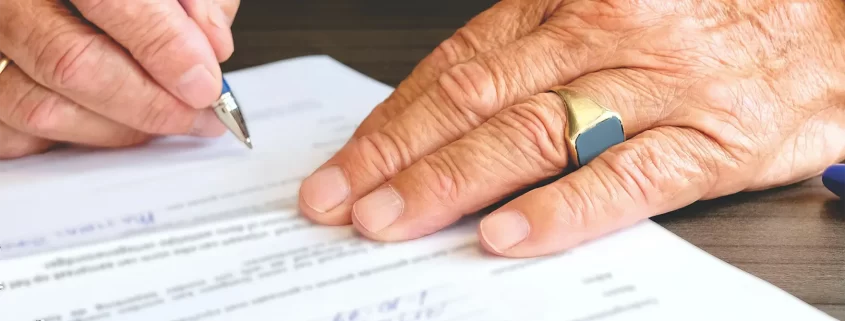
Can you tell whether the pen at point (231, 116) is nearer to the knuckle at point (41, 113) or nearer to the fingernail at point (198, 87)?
the fingernail at point (198, 87)

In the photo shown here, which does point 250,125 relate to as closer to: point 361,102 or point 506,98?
point 361,102

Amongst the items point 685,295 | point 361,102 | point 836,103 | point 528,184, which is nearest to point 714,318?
point 685,295

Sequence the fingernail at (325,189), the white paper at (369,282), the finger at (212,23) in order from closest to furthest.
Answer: the white paper at (369,282) < the fingernail at (325,189) < the finger at (212,23)

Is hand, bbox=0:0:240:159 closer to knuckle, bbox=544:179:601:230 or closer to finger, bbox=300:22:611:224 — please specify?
finger, bbox=300:22:611:224

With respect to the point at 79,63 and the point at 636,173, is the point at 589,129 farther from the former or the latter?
the point at 79,63

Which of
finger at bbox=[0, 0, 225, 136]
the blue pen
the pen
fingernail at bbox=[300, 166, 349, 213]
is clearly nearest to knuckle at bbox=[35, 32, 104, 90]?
finger at bbox=[0, 0, 225, 136]

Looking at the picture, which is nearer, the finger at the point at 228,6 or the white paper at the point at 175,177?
the white paper at the point at 175,177

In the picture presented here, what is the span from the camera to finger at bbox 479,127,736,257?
431mm

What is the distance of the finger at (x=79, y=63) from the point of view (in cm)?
55

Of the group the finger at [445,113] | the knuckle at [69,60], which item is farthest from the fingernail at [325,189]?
the knuckle at [69,60]

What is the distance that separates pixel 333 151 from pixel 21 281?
274 millimetres

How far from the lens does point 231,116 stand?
0.61 m

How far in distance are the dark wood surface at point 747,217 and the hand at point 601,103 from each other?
2 cm

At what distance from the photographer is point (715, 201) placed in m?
0.51
